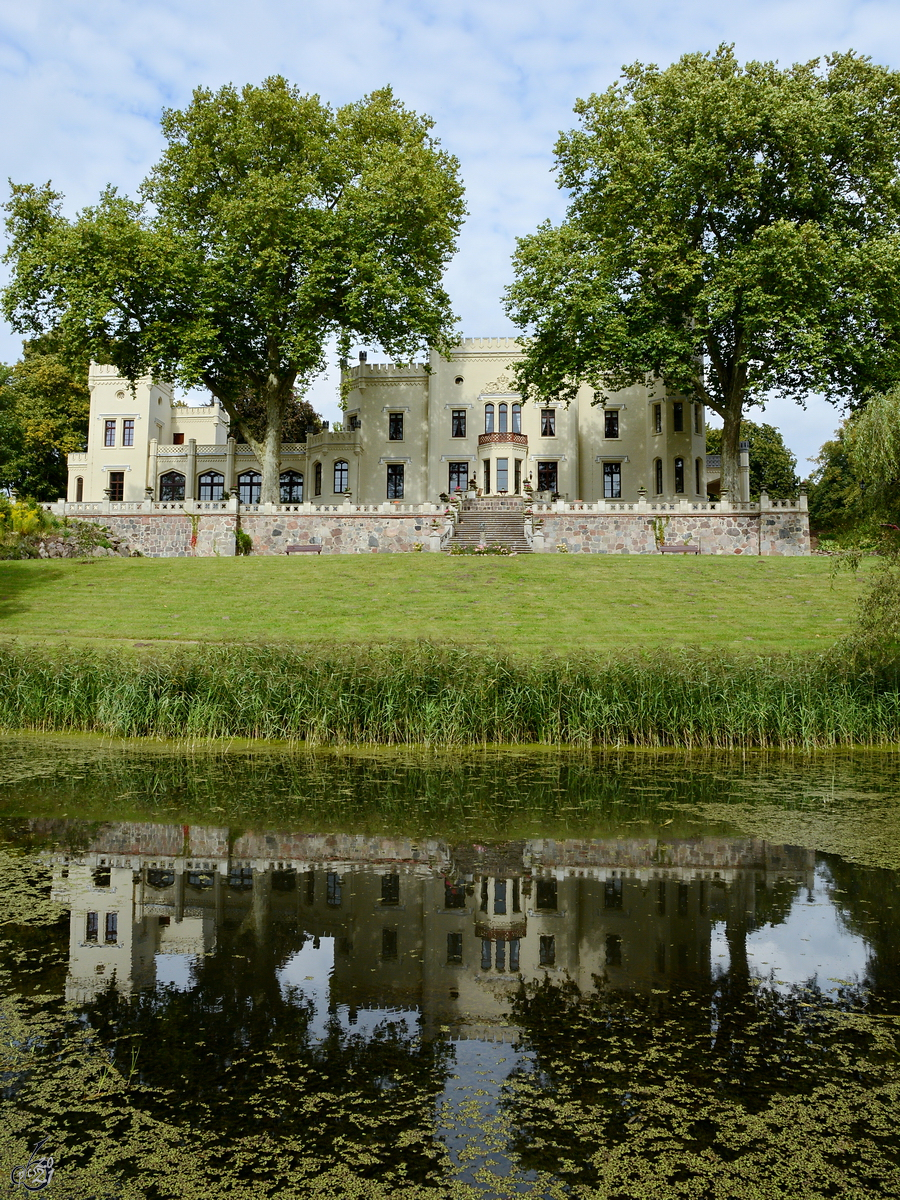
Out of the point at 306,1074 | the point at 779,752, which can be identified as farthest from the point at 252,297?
the point at 306,1074

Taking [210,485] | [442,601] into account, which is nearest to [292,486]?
[210,485]

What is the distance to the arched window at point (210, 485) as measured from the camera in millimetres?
49062

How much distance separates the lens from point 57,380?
52000 mm

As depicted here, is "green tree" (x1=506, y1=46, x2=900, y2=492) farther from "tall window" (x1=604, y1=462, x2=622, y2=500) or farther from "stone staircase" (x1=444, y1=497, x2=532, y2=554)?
"tall window" (x1=604, y1=462, x2=622, y2=500)

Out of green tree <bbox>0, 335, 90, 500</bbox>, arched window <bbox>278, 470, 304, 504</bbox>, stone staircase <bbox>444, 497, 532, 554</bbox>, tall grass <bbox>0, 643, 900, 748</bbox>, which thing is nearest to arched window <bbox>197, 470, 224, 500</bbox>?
arched window <bbox>278, 470, 304, 504</bbox>

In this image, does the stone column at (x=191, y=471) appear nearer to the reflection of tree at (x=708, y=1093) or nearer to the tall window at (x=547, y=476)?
the tall window at (x=547, y=476)

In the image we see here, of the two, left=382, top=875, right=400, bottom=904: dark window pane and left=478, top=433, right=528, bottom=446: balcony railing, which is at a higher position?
left=478, top=433, right=528, bottom=446: balcony railing

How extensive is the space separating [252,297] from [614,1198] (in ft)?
122

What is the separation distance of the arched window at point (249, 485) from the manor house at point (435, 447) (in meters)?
0.06

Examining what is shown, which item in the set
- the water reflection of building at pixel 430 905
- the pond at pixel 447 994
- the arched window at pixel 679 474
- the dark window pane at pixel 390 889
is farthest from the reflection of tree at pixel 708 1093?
the arched window at pixel 679 474

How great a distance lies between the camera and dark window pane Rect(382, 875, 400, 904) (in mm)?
6648

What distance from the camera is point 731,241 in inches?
1304

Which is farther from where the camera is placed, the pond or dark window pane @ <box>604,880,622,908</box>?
dark window pane @ <box>604,880,622,908</box>

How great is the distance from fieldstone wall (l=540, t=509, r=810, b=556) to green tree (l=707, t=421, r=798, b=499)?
85.9 feet
